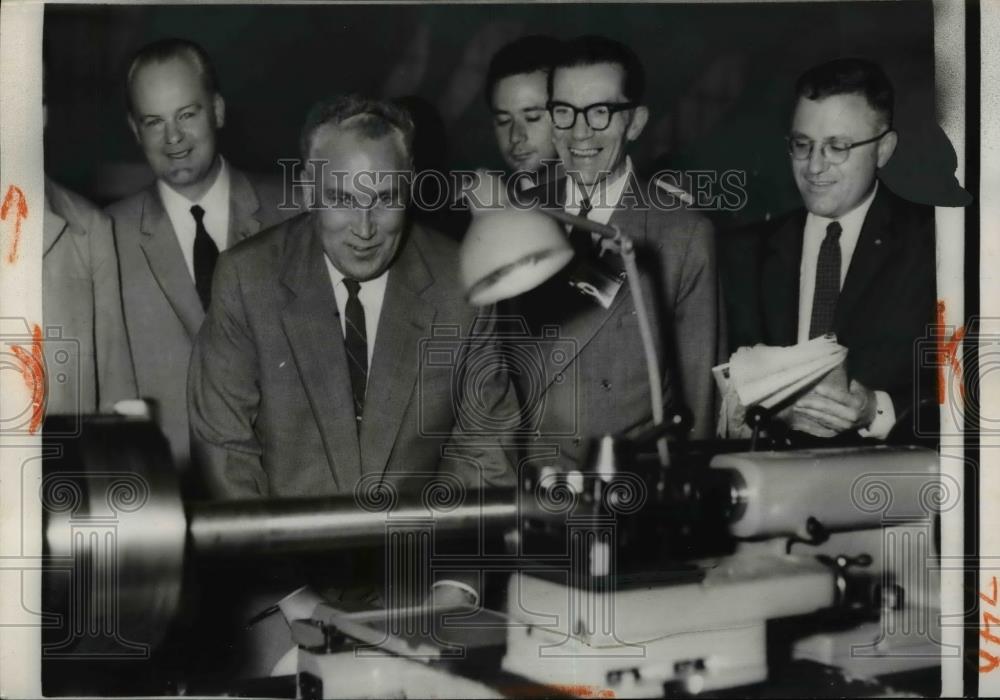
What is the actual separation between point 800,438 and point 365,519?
0.82 metres

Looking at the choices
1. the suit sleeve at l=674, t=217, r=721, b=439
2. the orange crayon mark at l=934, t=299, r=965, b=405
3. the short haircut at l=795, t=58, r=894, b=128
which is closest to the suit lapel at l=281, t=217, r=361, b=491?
the suit sleeve at l=674, t=217, r=721, b=439

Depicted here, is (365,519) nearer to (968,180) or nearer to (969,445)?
(969,445)

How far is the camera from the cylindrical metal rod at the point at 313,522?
150 centimetres

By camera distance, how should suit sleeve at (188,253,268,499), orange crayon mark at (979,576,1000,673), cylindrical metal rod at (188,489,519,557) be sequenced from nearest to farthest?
cylindrical metal rod at (188,489,519,557), suit sleeve at (188,253,268,499), orange crayon mark at (979,576,1000,673)

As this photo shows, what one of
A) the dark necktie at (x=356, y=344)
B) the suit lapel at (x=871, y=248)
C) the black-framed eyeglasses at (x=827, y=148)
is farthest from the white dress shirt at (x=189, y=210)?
the suit lapel at (x=871, y=248)

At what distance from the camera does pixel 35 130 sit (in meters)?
1.89

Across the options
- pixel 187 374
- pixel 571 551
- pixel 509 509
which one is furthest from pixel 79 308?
pixel 571 551

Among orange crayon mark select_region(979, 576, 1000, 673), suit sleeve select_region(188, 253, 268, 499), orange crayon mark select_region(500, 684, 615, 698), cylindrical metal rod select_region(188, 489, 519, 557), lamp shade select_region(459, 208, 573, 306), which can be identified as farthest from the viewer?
orange crayon mark select_region(979, 576, 1000, 673)

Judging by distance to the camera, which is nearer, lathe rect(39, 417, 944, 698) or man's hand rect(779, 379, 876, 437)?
lathe rect(39, 417, 944, 698)

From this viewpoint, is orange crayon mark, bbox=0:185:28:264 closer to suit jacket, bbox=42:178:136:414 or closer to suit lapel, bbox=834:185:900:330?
suit jacket, bbox=42:178:136:414

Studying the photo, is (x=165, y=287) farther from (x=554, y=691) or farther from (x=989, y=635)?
(x=989, y=635)

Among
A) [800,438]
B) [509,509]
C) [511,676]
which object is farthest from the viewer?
[800,438]

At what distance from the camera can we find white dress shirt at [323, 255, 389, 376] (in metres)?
1.88

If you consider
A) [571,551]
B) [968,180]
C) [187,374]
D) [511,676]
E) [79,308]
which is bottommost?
[511,676]
